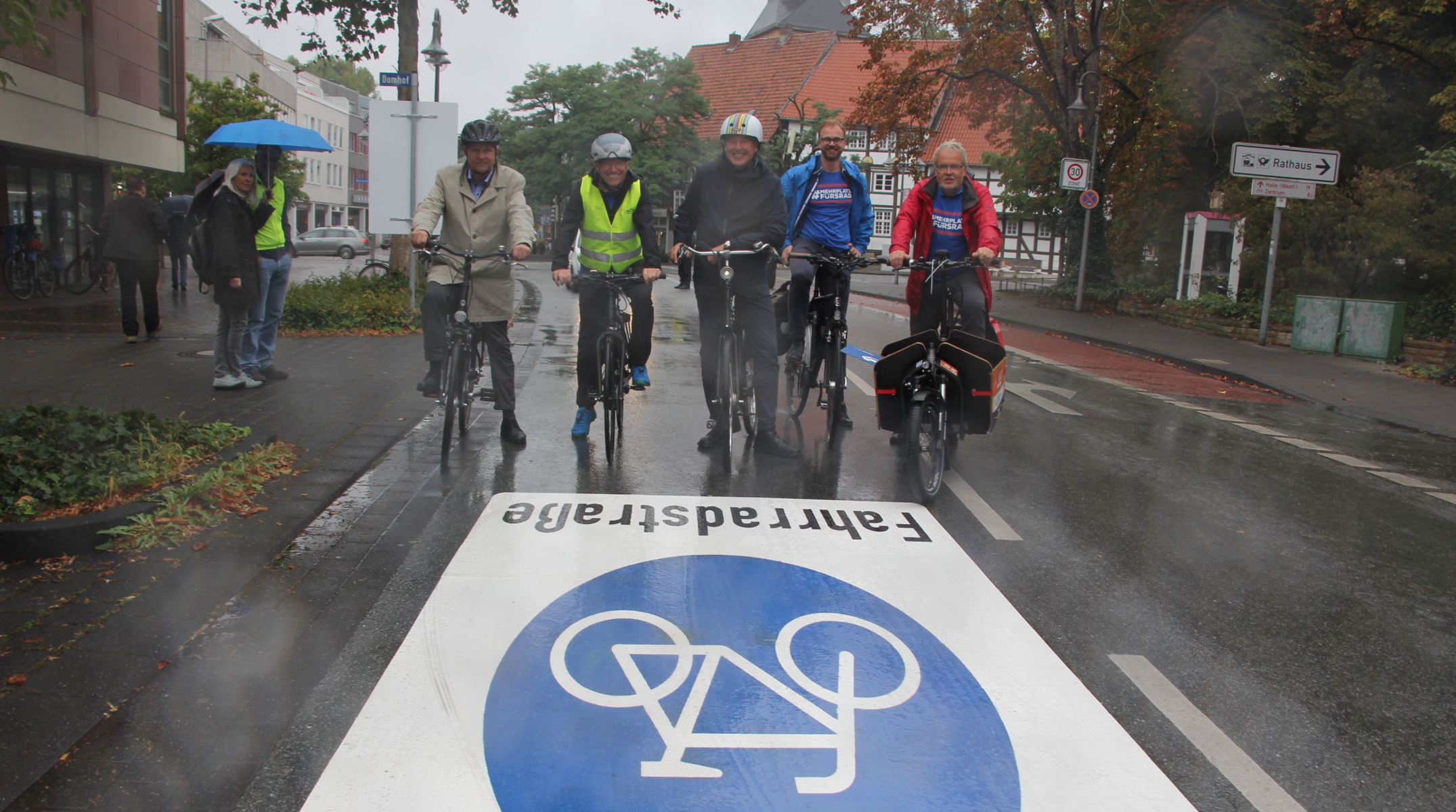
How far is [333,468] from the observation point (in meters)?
6.27

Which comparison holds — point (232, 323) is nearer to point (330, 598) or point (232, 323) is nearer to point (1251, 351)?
point (330, 598)

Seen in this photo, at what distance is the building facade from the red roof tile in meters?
50.2

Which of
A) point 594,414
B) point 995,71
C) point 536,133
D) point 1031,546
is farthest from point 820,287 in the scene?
point 536,133

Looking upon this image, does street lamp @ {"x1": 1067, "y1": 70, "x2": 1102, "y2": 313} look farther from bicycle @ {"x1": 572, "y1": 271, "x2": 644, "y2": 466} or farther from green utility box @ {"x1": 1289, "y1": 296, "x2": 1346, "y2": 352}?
bicycle @ {"x1": 572, "y1": 271, "x2": 644, "y2": 466}

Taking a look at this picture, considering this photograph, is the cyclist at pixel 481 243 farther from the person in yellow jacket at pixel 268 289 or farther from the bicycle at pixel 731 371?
the person in yellow jacket at pixel 268 289

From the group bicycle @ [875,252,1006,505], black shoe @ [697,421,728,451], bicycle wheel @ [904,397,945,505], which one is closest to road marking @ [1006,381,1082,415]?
bicycle @ [875,252,1006,505]

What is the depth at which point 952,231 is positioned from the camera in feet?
23.7


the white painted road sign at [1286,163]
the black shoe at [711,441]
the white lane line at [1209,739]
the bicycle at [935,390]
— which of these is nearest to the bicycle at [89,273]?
the black shoe at [711,441]

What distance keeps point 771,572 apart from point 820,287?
338 centimetres

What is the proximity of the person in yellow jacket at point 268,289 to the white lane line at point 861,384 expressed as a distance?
507 centimetres

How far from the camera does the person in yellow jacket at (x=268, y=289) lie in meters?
9.05

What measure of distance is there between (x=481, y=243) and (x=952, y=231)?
3004 mm

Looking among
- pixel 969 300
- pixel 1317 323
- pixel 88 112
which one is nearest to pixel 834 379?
pixel 969 300

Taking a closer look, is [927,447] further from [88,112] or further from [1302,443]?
[88,112]
